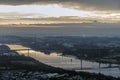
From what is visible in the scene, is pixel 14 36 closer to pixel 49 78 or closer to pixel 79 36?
pixel 79 36

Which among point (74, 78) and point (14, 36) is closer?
point (74, 78)

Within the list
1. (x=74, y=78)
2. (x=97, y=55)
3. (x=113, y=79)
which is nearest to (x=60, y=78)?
(x=74, y=78)

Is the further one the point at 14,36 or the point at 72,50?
the point at 14,36

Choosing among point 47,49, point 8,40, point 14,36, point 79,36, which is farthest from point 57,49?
point 79,36

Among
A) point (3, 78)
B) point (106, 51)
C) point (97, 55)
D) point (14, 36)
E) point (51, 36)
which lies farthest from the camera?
point (51, 36)

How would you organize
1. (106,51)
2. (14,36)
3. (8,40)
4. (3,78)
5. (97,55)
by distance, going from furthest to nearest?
(14,36) < (8,40) < (106,51) < (97,55) < (3,78)

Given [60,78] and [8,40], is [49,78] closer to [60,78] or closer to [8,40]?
[60,78]

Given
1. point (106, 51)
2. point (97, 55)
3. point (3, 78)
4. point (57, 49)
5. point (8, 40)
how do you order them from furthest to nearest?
1. point (8, 40)
2. point (57, 49)
3. point (106, 51)
4. point (97, 55)
5. point (3, 78)

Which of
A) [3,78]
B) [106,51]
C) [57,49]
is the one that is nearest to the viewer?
[3,78]
